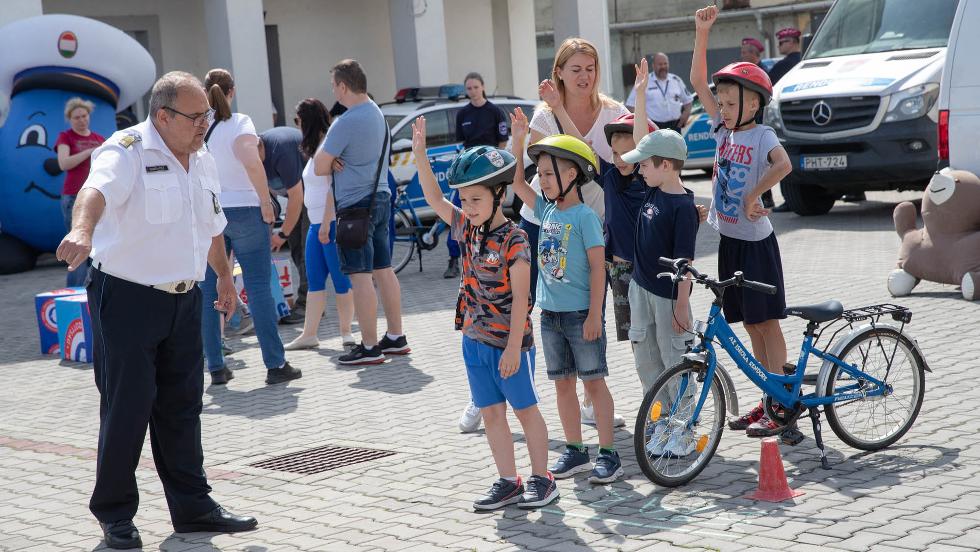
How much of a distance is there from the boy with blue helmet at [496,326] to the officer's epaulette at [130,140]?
4.20 feet

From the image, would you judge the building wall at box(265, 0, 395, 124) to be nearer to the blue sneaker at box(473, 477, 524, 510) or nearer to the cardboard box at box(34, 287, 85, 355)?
the cardboard box at box(34, 287, 85, 355)

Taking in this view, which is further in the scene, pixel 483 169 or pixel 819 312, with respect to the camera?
pixel 819 312

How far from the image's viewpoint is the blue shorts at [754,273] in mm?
6125

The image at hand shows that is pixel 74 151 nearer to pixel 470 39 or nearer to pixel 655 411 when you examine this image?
pixel 655 411

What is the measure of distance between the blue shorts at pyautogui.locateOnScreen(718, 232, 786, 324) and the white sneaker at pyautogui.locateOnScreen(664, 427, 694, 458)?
0.91m

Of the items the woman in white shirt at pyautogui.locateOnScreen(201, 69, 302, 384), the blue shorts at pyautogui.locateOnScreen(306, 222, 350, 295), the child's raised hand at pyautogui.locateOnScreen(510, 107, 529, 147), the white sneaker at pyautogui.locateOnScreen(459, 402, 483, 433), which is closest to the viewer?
the child's raised hand at pyautogui.locateOnScreen(510, 107, 529, 147)

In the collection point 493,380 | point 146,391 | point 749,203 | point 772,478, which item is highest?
point 749,203

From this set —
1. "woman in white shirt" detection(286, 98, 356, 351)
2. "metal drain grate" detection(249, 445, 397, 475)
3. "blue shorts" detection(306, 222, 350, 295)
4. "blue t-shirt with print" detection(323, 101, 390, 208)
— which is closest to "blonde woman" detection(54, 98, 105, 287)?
"woman in white shirt" detection(286, 98, 356, 351)

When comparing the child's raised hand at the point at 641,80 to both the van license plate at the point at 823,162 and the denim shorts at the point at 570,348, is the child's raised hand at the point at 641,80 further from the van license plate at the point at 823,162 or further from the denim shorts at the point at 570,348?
the van license plate at the point at 823,162

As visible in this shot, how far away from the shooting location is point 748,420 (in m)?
6.27

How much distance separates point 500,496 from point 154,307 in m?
1.62

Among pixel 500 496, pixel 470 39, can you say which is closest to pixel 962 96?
pixel 500 496

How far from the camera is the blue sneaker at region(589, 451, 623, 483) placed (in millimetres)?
5562

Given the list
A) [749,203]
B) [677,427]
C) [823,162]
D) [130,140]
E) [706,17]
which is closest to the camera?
[130,140]
